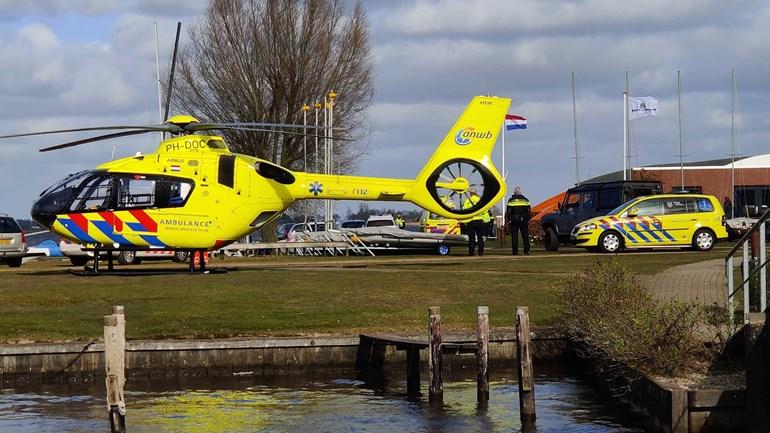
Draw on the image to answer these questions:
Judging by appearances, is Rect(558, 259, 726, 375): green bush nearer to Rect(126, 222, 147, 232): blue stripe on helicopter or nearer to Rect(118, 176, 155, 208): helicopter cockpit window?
Rect(118, 176, 155, 208): helicopter cockpit window

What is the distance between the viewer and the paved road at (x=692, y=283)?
21.5 metres

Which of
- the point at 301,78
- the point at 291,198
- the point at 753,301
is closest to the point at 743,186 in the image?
the point at 301,78

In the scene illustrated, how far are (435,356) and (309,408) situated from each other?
188 cm

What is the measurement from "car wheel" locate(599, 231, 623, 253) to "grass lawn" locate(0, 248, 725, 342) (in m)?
6.46

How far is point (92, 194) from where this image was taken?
2852cm

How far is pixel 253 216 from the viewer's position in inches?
1160

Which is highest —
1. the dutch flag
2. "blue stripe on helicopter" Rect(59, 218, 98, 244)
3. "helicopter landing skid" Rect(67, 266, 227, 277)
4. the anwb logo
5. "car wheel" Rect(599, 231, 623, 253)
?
the dutch flag

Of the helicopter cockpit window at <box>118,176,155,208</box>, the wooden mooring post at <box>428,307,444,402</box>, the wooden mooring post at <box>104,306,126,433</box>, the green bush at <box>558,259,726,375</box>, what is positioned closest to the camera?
the wooden mooring post at <box>104,306,126,433</box>

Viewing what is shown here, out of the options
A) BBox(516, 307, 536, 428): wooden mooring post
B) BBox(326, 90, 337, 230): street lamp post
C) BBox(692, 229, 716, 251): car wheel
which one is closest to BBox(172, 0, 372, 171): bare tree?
BBox(326, 90, 337, 230): street lamp post

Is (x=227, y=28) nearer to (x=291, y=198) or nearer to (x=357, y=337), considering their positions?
(x=291, y=198)

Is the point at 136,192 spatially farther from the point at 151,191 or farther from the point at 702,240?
the point at 702,240

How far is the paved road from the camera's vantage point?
21.5m

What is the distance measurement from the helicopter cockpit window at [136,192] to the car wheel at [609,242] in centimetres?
1494

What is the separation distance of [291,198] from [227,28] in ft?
82.5
